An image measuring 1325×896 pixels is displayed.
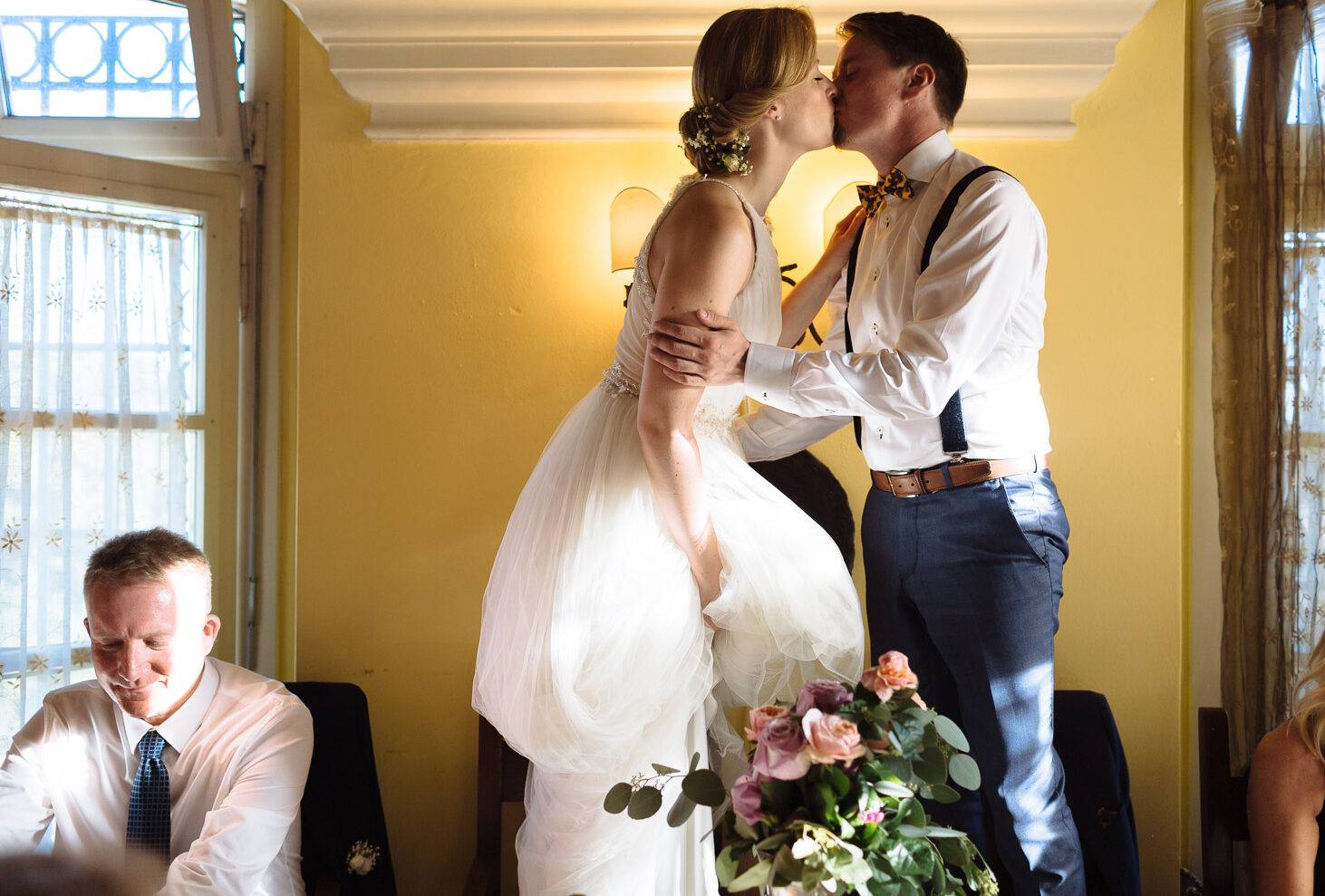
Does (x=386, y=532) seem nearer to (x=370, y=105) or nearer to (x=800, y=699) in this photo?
(x=370, y=105)

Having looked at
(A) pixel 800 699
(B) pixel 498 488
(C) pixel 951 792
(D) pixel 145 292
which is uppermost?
(D) pixel 145 292

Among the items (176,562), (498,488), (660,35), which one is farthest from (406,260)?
(176,562)

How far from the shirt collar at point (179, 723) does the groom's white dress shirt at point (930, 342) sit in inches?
50.0

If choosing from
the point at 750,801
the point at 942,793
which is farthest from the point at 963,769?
the point at 750,801

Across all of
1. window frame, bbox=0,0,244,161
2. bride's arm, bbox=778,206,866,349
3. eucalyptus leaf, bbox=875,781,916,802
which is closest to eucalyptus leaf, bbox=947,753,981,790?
eucalyptus leaf, bbox=875,781,916,802

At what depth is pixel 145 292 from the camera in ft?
8.41

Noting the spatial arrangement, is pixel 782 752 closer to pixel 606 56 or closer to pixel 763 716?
pixel 763 716

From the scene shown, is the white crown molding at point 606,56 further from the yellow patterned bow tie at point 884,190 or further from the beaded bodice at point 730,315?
the beaded bodice at point 730,315

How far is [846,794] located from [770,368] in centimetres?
80

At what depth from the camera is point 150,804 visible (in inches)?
72.6

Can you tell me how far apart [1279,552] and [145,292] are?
302cm

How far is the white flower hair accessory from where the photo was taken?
2.24m

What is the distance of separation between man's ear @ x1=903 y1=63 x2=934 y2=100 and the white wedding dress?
504 millimetres

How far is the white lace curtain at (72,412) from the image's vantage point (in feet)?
7.97
